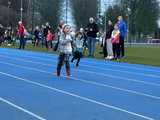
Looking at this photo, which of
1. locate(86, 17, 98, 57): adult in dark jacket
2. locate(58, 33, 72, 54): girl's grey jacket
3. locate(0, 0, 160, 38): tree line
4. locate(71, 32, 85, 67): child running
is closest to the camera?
locate(58, 33, 72, 54): girl's grey jacket

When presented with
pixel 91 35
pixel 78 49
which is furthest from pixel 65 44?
pixel 91 35

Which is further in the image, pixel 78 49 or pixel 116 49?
pixel 116 49

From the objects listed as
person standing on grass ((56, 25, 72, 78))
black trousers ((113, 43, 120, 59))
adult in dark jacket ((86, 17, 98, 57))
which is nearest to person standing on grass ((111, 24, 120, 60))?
black trousers ((113, 43, 120, 59))

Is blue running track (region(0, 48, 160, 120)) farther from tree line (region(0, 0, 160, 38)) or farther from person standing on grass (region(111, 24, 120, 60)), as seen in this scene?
tree line (region(0, 0, 160, 38))

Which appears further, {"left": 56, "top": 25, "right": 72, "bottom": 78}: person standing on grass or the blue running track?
{"left": 56, "top": 25, "right": 72, "bottom": 78}: person standing on grass

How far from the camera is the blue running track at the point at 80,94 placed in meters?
10.7

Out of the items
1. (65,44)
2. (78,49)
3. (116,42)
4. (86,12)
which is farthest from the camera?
(86,12)

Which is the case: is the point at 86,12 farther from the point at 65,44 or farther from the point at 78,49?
the point at 65,44

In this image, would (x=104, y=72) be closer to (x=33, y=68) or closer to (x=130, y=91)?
(x=33, y=68)

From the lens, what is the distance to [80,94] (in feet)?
44.9

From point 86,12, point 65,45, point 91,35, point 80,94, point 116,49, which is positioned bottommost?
point 80,94

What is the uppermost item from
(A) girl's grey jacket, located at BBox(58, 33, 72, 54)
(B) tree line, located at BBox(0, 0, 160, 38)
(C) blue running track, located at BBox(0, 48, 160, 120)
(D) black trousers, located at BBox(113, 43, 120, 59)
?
(B) tree line, located at BBox(0, 0, 160, 38)

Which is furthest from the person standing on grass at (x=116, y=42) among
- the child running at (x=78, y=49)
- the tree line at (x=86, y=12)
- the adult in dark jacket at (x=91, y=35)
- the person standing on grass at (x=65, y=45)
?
the tree line at (x=86, y=12)

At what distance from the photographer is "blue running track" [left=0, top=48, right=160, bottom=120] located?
10.7 meters
